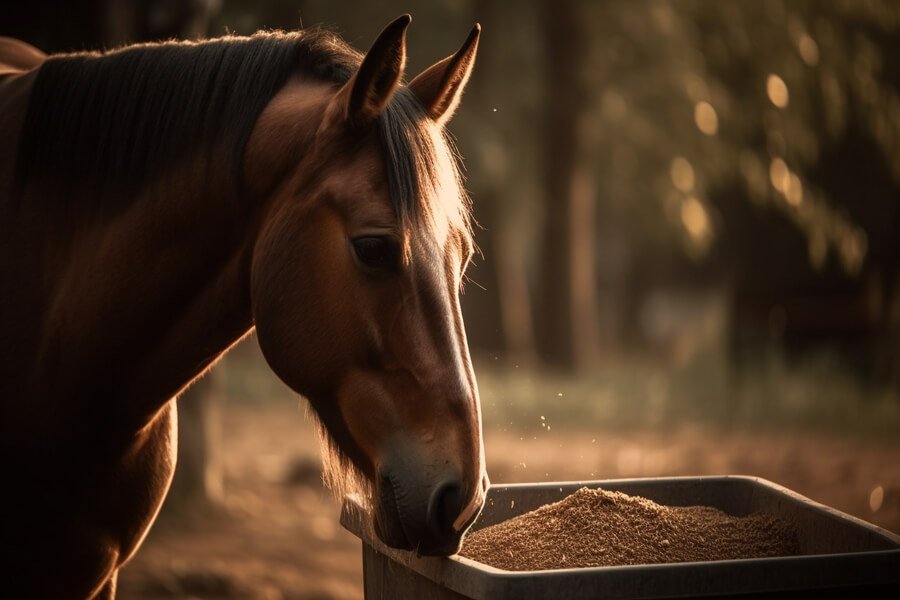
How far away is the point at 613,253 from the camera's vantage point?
2384 cm

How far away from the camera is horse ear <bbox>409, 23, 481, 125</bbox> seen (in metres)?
2.63

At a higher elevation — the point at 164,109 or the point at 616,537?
the point at 164,109

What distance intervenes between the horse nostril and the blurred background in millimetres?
3646

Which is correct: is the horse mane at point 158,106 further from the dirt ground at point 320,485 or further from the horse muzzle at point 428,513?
the dirt ground at point 320,485

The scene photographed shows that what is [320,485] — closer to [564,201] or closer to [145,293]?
[564,201]

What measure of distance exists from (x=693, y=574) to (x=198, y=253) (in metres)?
1.41

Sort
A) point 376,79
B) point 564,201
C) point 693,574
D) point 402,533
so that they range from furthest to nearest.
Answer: point 564,201 → point 376,79 → point 402,533 → point 693,574

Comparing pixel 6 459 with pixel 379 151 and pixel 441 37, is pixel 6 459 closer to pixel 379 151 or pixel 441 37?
pixel 379 151

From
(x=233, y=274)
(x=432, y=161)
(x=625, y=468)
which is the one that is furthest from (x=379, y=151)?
(x=625, y=468)

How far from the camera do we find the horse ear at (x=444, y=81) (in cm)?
263

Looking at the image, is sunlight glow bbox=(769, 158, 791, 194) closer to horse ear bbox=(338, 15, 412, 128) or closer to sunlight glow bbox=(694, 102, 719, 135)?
sunlight glow bbox=(694, 102, 719, 135)

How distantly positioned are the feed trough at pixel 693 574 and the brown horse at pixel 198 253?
→ 22cm

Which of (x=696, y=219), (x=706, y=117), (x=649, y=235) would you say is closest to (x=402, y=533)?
(x=706, y=117)

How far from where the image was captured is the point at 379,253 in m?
2.33
